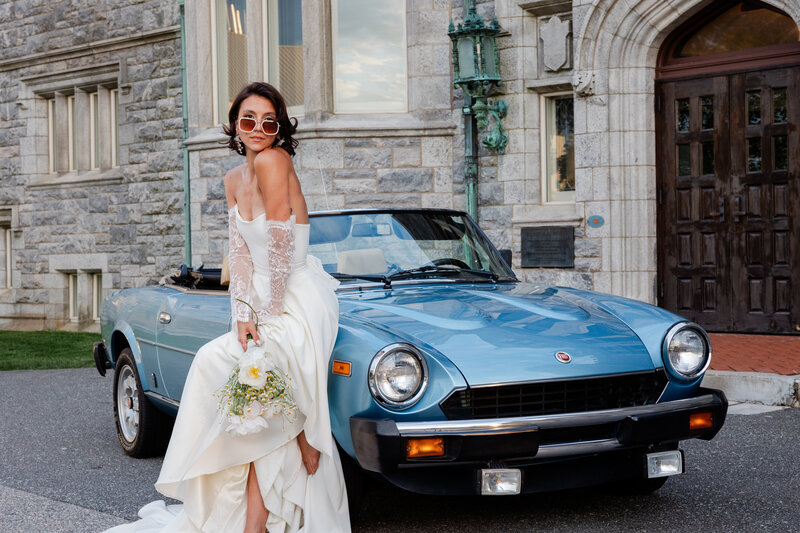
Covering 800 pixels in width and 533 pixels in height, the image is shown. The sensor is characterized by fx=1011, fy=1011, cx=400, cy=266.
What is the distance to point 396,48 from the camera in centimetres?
1294

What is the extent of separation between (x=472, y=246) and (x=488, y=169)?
6.57 metres

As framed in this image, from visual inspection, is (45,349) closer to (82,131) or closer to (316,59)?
(82,131)

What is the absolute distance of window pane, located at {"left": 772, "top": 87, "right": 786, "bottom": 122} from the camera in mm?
10461

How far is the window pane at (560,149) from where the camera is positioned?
11953 millimetres

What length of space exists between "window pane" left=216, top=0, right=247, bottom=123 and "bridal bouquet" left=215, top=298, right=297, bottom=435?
34.1 feet

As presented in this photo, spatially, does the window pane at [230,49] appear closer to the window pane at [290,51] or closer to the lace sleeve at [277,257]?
the window pane at [290,51]

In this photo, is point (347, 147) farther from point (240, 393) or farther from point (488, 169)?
point (240, 393)

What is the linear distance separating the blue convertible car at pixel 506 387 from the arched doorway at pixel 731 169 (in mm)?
6039

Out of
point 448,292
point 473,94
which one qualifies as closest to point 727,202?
point 473,94

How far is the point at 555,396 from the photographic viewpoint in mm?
4148

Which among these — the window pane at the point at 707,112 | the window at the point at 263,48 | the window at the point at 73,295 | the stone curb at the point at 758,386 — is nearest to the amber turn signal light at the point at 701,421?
the stone curb at the point at 758,386

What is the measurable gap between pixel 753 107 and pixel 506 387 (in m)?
7.69

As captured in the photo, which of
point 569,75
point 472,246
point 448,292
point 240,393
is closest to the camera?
point 240,393

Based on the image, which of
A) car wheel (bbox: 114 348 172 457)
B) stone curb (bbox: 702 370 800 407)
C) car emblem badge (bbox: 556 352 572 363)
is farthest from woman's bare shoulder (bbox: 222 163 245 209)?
stone curb (bbox: 702 370 800 407)
